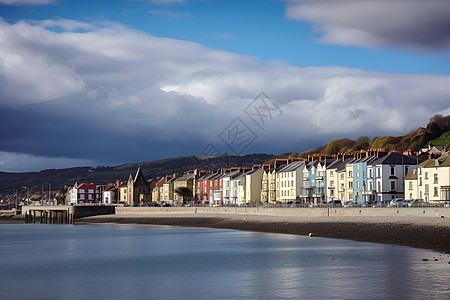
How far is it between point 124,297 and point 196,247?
86.5 feet

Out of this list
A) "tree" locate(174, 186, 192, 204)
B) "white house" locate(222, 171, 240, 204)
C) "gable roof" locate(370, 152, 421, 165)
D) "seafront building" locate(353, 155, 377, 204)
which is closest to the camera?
"gable roof" locate(370, 152, 421, 165)

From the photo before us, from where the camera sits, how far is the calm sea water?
1081 inches

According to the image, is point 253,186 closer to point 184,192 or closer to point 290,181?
point 290,181

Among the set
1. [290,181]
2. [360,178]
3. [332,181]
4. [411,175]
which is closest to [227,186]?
[290,181]

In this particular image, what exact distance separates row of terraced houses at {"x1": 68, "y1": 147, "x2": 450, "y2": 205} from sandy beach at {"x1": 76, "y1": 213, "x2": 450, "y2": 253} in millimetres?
18047

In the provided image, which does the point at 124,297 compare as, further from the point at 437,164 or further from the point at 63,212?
the point at 63,212

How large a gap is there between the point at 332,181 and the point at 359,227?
Result: 41.4m

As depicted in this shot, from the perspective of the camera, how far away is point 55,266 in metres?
40.4

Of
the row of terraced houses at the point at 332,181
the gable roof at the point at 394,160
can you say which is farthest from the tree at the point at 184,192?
the gable roof at the point at 394,160

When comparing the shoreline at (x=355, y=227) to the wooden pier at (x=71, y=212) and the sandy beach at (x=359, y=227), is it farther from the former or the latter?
the wooden pier at (x=71, y=212)

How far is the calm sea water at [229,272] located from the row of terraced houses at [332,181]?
28.8 meters

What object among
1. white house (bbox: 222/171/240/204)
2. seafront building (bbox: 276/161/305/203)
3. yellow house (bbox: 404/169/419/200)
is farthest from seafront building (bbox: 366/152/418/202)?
white house (bbox: 222/171/240/204)

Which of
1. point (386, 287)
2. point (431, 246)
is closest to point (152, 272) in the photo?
point (386, 287)

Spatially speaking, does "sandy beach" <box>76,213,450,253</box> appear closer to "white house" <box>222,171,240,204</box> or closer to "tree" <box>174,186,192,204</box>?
"white house" <box>222,171,240,204</box>
